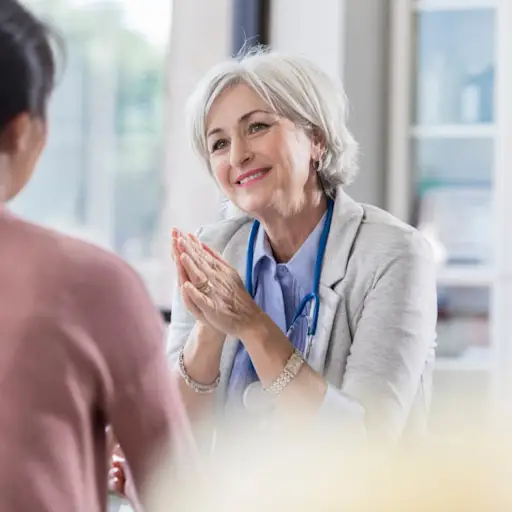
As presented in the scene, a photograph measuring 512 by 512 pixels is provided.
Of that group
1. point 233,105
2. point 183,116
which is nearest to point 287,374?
point 233,105

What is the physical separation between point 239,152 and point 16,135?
26cm

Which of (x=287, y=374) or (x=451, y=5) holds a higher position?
(x=451, y=5)

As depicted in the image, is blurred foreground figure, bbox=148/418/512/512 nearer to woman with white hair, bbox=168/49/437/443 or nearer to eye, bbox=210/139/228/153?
woman with white hair, bbox=168/49/437/443

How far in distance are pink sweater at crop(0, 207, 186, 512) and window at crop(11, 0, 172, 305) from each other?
29 cm

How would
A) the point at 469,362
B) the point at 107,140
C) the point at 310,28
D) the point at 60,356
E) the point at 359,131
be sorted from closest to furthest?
the point at 60,356, the point at 107,140, the point at 310,28, the point at 359,131, the point at 469,362

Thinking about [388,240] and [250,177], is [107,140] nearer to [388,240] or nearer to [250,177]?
[250,177]

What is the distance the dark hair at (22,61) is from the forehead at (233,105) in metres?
0.24

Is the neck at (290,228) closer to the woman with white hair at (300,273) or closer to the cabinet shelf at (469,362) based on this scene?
the woman with white hair at (300,273)

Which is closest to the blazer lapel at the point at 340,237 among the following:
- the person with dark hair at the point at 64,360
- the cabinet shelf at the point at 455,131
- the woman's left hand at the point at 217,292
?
the woman's left hand at the point at 217,292

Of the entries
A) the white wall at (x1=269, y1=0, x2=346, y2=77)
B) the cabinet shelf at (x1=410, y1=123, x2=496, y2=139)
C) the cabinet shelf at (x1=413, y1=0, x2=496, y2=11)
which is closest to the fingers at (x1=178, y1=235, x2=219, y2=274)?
the white wall at (x1=269, y1=0, x2=346, y2=77)

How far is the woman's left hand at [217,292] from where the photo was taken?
74 centimetres

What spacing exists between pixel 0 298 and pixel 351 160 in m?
0.44

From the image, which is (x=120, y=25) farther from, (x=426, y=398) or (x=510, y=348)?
(x=510, y=348)

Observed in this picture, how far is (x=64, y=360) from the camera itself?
0.55 m
